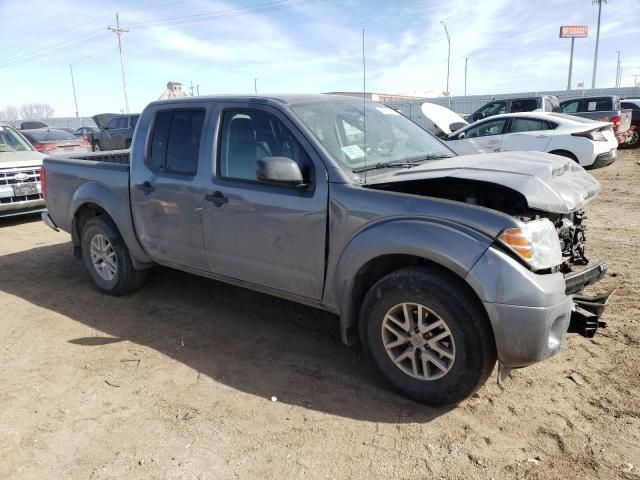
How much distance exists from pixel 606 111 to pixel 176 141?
15432 mm

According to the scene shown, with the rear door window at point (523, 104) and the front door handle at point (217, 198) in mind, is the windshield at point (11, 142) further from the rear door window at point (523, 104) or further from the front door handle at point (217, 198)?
the rear door window at point (523, 104)

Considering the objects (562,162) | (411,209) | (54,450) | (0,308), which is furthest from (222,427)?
(0,308)

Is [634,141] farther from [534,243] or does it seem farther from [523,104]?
[534,243]

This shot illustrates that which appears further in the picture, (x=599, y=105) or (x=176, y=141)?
(x=599, y=105)

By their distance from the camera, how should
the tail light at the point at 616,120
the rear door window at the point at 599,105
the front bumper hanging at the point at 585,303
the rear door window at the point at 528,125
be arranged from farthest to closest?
1. the rear door window at the point at 599,105
2. the tail light at the point at 616,120
3. the rear door window at the point at 528,125
4. the front bumper hanging at the point at 585,303

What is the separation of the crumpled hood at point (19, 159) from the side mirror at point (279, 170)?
23.6ft

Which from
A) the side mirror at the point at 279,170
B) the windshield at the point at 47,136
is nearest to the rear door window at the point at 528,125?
the side mirror at the point at 279,170

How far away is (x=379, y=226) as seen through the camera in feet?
10.2

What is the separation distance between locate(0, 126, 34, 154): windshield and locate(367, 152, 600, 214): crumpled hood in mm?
8627

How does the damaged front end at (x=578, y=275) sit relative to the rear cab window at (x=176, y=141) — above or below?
below

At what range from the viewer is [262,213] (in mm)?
3660

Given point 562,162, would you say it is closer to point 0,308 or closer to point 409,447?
point 409,447

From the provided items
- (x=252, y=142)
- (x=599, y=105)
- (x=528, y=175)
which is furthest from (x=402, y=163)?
(x=599, y=105)

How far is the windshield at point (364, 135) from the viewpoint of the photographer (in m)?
3.58
